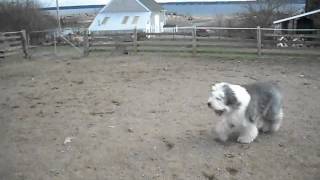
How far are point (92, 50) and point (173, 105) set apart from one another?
1214 centimetres

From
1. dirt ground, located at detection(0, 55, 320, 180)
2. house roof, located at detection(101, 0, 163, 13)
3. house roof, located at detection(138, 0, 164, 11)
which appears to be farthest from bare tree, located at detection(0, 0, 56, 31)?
dirt ground, located at detection(0, 55, 320, 180)

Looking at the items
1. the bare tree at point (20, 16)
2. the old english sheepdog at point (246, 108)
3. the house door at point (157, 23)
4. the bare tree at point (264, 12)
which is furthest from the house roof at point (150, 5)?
the old english sheepdog at point (246, 108)

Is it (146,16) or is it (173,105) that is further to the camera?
(146,16)

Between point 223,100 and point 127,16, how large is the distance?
41532 mm

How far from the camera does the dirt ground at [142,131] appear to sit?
201 inches

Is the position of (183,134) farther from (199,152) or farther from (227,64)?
(227,64)

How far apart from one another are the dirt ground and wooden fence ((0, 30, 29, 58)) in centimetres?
656

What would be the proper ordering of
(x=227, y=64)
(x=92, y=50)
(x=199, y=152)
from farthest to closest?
(x=92, y=50)
(x=227, y=64)
(x=199, y=152)

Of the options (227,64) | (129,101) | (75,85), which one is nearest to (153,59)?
(227,64)

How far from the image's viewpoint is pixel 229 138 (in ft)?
19.9

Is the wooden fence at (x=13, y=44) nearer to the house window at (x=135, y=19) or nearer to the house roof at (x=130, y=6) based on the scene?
the house window at (x=135, y=19)

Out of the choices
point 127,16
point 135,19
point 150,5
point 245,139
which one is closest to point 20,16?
point 135,19

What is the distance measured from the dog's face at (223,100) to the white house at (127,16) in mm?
39187

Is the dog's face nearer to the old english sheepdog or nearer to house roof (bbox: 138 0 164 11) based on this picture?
the old english sheepdog
